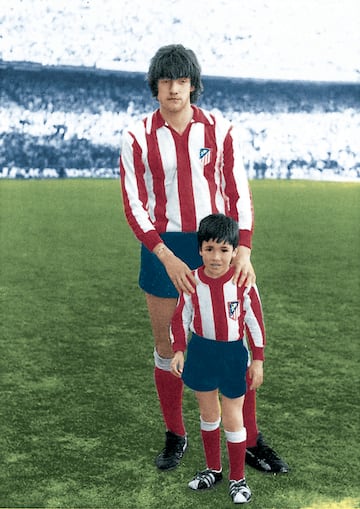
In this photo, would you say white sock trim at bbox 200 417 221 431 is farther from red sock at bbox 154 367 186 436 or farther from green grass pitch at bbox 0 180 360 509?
red sock at bbox 154 367 186 436

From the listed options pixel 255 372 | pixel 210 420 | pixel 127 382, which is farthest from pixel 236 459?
pixel 127 382

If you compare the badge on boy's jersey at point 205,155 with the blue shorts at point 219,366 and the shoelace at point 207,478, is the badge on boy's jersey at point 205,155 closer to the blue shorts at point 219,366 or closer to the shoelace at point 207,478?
the blue shorts at point 219,366

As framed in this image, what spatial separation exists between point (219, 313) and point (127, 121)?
20103 mm

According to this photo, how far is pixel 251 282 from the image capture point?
2781 mm

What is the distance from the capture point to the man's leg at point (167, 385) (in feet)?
10.3

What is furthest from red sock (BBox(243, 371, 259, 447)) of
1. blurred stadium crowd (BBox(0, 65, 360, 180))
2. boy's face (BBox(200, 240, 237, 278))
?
blurred stadium crowd (BBox(0, 65, 360, 180))

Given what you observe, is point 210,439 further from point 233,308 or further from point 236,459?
Answer: point 233,308

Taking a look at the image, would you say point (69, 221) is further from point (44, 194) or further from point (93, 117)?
point (93, 117)

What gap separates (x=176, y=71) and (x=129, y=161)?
1.12 ft

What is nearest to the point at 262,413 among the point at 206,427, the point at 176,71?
the point at 206,427

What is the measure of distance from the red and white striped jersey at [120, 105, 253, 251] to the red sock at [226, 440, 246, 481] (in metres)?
0.68

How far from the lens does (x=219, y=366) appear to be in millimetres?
2793

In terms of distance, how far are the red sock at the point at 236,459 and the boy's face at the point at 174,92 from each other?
1.09 metres

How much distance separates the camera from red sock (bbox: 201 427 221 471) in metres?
2.90
